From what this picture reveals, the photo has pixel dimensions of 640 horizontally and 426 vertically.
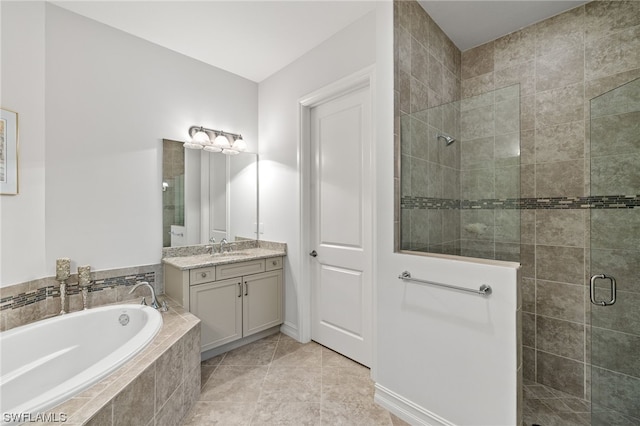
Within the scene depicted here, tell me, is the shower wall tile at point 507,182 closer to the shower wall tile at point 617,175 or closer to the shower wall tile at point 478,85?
the shower wall tile at point 617,175

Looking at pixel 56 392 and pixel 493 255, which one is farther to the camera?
pixel 493 255

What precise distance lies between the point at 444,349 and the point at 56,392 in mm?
1814

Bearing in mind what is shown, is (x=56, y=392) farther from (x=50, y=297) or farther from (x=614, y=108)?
(x=614, y=108)

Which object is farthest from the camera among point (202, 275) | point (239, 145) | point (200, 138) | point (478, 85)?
point (239, 145)

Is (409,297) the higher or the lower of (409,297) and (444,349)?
the higher

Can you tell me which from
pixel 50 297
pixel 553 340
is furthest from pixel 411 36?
pixel 50 297

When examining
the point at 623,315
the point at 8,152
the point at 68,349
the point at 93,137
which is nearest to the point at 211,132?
the point at 93,137

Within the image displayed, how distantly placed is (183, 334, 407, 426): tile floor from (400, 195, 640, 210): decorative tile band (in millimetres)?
1335

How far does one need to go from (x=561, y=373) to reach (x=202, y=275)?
2786 mm

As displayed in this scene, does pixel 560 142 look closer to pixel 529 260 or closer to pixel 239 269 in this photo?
pixel 529 260

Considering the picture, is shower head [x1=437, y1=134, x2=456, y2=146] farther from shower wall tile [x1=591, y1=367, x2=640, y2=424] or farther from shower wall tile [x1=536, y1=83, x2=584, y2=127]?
shower wall tile [x1=591, y1=367, x2=640, y2=424]

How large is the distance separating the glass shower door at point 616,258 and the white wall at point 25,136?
11.2ft

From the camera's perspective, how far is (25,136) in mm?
1858

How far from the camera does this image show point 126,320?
6.47 feet
